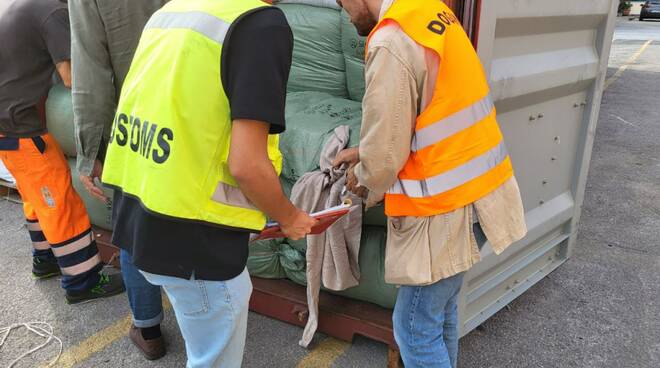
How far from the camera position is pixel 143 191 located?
1.26 m

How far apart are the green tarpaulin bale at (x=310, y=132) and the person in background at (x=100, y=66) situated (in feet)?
2.59

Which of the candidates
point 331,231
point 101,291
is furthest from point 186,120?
point 101,291

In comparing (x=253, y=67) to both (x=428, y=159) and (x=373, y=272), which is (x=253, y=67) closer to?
(x=428, y=159)

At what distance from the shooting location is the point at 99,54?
2.14m

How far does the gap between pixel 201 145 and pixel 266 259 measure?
4.89ft

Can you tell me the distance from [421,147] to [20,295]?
266 cm

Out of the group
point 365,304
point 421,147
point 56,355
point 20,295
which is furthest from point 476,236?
point 20,295

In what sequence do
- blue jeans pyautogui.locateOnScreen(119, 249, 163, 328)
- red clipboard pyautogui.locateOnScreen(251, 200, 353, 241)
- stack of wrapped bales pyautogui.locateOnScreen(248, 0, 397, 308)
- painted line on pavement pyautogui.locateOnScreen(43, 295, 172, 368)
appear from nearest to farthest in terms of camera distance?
red clipboard pyautogui.locateOnScreen(251, 200, 353, 241)
blue jeans pyautogui.locateOnScreen(119, 249, 163, 328)
stack of wrapped bales pyautogui.locateOnScreen(248, 0, 397, 308)
painted line on pavement pyautogui.locateOnScreen(43, 295, 172, 368)

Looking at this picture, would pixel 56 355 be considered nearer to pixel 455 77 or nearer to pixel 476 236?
pixel 476 236

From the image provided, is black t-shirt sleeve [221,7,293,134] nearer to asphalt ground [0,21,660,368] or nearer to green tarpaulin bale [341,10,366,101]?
asphalt ground [0,21,660,368]

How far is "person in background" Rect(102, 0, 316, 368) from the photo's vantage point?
1.17 m

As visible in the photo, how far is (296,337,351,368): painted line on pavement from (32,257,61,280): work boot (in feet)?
5.84

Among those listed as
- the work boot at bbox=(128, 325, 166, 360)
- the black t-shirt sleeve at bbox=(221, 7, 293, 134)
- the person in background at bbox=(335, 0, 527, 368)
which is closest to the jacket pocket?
the person in background at bbox=(335, 0, 527, 368)

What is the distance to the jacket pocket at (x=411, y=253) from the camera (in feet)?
5.19
